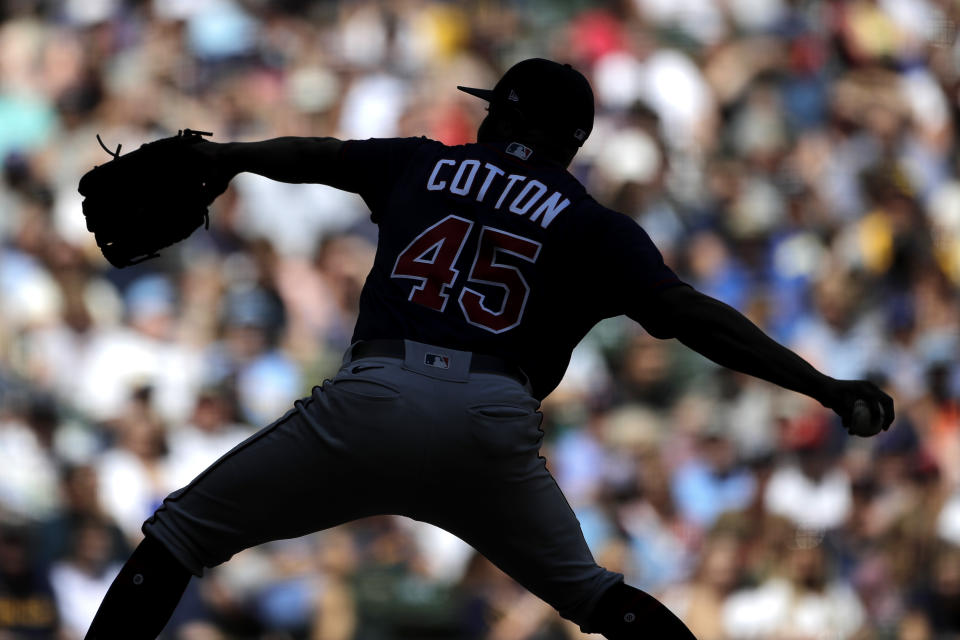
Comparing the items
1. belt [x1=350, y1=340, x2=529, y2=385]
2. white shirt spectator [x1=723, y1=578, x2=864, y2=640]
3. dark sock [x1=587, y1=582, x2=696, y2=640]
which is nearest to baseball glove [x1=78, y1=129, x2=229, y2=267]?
belt [x1=350, y1=340, x2=529, y2=385]

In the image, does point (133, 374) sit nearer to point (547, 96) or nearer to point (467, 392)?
point (547, 96)

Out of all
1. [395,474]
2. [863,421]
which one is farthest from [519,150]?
[863,421]

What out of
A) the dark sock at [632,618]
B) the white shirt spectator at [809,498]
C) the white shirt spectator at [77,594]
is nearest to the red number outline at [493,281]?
the dark sock at [632,618]

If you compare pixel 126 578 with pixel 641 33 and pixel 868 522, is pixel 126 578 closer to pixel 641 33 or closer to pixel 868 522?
pixel 868 522

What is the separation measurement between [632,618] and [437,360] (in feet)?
2.67

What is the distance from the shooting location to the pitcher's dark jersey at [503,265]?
3.46 metres

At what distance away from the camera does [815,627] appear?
756 cm

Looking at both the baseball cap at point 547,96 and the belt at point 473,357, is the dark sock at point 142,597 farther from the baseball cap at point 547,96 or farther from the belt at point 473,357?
the baseball cap at point 547,96

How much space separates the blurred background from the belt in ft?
13.1

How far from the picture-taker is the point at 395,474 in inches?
133

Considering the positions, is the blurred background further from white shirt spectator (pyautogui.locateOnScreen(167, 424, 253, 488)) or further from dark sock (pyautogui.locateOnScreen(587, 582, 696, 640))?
dark sock (pyautogui.locateOnScreen(587, 582, 696, 640))

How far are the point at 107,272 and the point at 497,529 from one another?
5.64 metres

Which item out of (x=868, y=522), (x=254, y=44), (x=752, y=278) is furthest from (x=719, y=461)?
(x=254, y=44)

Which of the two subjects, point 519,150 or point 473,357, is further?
point 519,150
